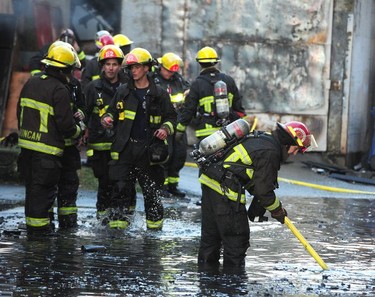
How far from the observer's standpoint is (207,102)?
1269cm

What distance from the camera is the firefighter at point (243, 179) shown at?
26.6 ft

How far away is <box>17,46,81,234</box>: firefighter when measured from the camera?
32.4 feet

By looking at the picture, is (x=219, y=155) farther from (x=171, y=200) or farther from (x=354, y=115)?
(x=354, y=115)

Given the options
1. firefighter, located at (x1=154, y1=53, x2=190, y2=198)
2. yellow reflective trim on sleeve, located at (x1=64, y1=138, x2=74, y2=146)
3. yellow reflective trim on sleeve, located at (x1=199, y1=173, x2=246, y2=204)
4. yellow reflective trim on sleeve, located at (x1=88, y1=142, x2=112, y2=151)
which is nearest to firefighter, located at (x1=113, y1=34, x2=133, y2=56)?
firefighter, located at (x1=154, y1=53, x2=190, y2=198)

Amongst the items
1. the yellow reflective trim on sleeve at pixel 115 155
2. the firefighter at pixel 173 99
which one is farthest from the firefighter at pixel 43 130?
the firefighter at pixel 173 99

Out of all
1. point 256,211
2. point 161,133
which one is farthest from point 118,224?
point 256,211

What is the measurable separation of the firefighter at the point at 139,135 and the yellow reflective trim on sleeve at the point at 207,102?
2112 mm

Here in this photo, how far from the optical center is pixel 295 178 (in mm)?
15594

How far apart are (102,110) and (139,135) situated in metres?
0.90

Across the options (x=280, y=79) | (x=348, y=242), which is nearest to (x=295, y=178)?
(x=280, y=79)

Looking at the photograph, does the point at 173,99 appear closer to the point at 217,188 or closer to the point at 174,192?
the point at 174,192

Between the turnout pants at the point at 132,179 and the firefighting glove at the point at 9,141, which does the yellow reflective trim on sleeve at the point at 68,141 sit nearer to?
the turnout pants at the point at 132,179

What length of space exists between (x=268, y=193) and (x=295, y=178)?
299 inches

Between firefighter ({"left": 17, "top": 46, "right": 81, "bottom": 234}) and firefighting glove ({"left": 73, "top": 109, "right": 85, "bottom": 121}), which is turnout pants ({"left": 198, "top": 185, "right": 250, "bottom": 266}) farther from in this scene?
firefighting glove ({"left": 73, "top": 109, "right": 85, "bottom": 121})
